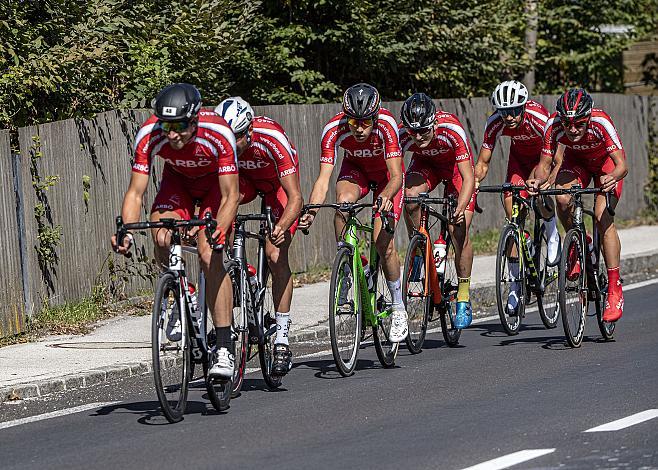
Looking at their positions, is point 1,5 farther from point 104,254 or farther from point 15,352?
point 15,352

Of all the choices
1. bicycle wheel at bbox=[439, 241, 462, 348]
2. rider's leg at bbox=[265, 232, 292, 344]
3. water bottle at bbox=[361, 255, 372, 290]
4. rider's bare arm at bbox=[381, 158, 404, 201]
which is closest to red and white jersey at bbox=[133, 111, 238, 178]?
rider's leg at bbox=[265, 232, 292, 344]

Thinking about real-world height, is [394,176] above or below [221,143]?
below

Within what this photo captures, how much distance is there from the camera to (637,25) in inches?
1099

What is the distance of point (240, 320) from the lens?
29.2 feet

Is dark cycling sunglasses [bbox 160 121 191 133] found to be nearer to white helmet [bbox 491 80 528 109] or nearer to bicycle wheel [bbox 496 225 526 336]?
bicycle wheel [bbox 496 225 526 336]

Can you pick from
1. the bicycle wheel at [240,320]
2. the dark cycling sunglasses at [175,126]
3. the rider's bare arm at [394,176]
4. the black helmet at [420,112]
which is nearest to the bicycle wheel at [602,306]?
the black helmet at [420,112]

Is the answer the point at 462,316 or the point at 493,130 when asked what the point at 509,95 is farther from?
the point at 462,316

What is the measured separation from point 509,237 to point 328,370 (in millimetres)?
2519

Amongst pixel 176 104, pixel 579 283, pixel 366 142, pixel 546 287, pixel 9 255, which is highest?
pixel 176 104

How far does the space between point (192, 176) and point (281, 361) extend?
1.50 m

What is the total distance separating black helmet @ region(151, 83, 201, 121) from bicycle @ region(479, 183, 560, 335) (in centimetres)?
421

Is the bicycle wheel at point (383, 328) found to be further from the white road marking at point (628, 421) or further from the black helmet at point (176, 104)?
the black helmet at point (176, 104)

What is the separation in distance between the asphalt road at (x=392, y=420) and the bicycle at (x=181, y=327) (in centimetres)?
18

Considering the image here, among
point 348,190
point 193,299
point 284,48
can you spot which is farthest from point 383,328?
point 284,48
